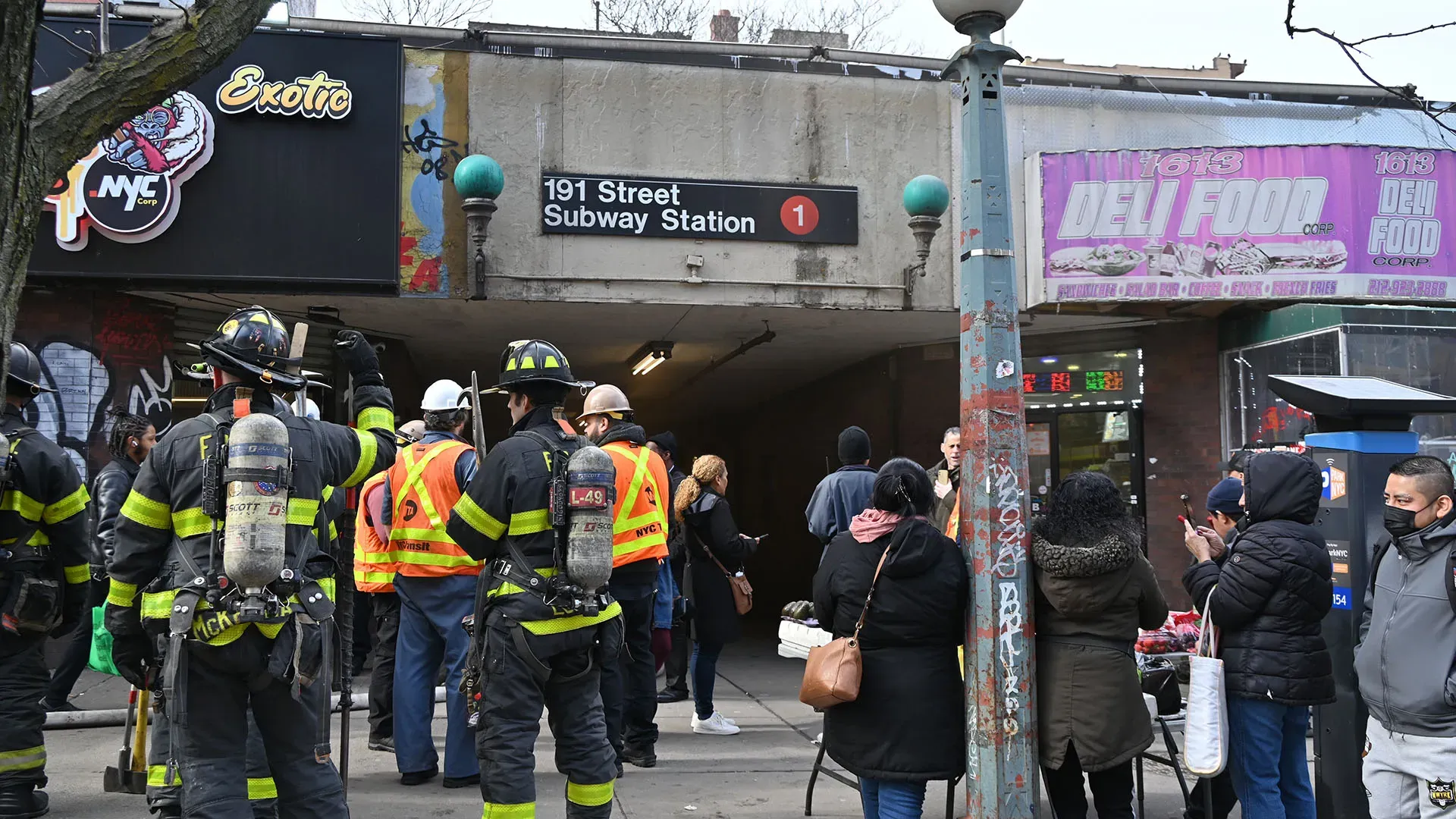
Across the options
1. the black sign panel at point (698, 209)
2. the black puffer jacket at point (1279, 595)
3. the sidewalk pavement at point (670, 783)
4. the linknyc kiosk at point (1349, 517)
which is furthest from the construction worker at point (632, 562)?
the black sign panel at point (698, 209)

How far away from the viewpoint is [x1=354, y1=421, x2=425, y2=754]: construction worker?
21.9 ft

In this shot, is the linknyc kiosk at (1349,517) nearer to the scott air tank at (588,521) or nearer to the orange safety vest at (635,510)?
the scott air tank at (588,521)

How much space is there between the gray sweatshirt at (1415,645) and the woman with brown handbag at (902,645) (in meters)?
1.61

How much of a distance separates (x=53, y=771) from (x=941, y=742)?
5.22 meters

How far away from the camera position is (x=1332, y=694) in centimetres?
→ 483

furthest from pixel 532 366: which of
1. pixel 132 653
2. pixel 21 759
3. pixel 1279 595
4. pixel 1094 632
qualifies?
pixel 1279 595

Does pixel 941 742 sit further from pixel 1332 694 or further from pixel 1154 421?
pixel 1154 421

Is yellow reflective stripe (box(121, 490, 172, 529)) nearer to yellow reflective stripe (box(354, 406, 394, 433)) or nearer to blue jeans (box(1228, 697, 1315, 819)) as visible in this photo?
yellow reflective stripe (box(354, 406, 394, 433))

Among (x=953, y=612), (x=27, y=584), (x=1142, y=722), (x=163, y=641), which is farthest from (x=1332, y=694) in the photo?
(x=27, y=584)

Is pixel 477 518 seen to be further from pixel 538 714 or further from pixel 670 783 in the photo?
pixel 670 783

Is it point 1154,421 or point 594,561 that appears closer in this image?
point 594,561

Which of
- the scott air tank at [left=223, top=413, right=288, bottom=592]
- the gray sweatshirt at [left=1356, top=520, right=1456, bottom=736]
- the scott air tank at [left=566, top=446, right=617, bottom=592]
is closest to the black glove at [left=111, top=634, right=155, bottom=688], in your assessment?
the scott air tank at [left=223, top=413, right=288, bottom=592]

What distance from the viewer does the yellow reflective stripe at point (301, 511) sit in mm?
4207

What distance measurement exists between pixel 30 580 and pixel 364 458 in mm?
1952
